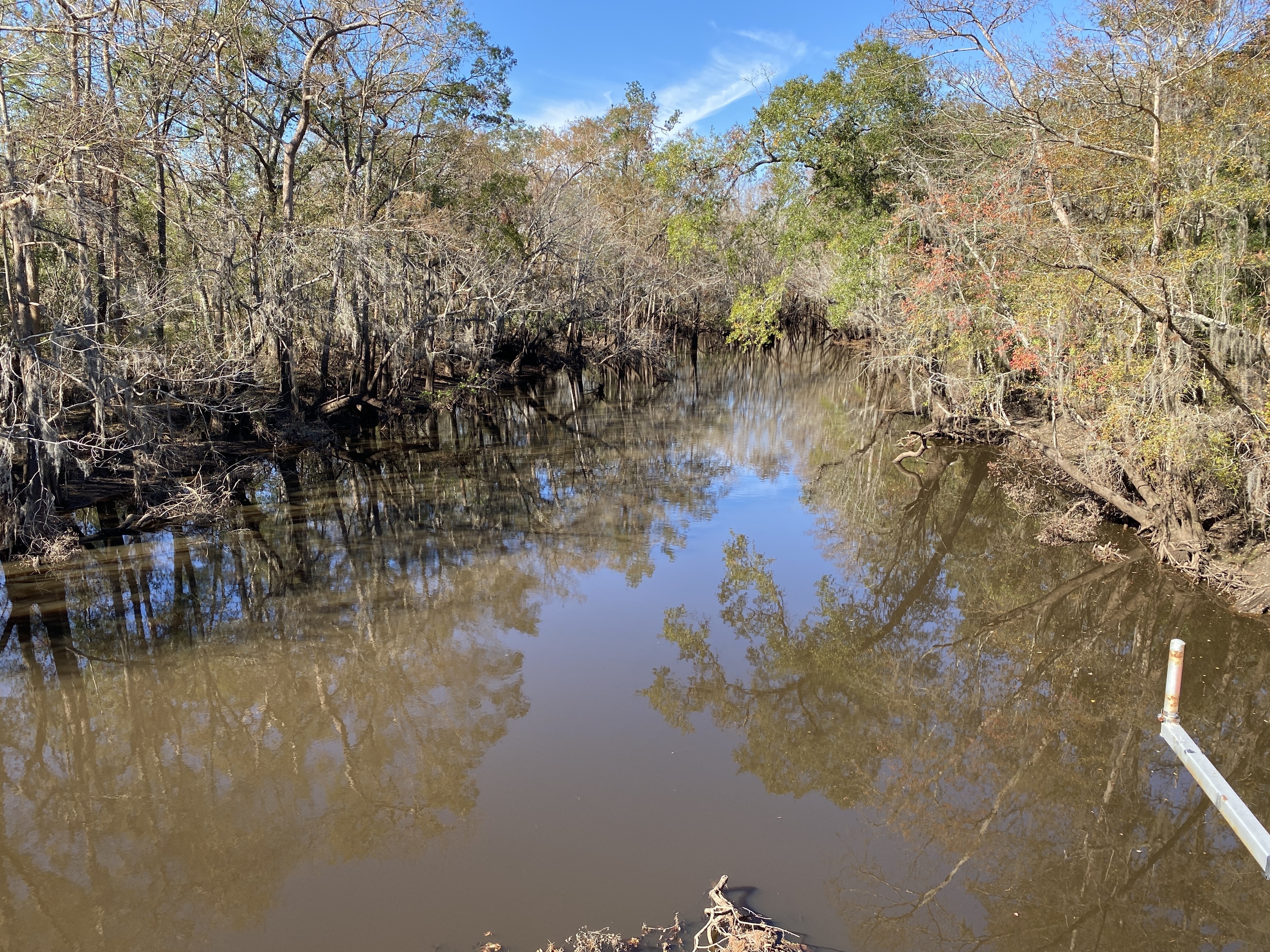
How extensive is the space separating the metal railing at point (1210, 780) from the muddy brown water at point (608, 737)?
5.96 feet

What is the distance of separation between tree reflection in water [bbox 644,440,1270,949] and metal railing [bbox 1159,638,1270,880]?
5.91ft

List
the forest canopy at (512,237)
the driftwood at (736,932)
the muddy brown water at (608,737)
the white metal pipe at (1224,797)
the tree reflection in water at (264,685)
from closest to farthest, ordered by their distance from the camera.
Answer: the white metal pipe at (1224,797), the driftwood at (736,932), the muddy brown water at (608,737), the tree reflection in water at (264,685), the forest canopy at (512,237)

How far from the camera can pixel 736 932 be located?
13.7ft

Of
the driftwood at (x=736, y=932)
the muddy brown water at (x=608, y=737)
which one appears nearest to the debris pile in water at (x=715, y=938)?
the driftwood at (x=736, y=932)

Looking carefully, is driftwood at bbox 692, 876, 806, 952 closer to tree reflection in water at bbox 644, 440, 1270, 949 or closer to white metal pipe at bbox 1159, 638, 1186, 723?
tree reflection in water at bbox 644, 440, 1270, 949

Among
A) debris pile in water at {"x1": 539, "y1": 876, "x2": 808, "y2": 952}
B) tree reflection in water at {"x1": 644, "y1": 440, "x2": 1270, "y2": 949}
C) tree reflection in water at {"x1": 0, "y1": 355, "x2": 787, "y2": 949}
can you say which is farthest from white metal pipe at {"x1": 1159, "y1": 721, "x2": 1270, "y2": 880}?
tree reflection in water at {"x1": 0, "y1": 355, "x2": 787, "y2": 949}

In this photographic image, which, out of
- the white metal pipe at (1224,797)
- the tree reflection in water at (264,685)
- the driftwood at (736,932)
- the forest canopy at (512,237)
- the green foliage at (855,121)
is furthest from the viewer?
the green foliage at (855,121)

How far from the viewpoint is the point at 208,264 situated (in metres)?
14.5

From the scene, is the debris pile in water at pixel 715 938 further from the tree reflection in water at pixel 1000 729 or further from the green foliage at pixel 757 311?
the green foliage at pixel 757 311

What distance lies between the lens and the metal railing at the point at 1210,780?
275 cm

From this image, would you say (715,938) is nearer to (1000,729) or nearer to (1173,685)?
(1173,685)

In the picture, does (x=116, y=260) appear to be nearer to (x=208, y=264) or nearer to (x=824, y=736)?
(x=208, y=264)

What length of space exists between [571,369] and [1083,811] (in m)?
27.7

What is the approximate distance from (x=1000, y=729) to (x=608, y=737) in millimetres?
3210
